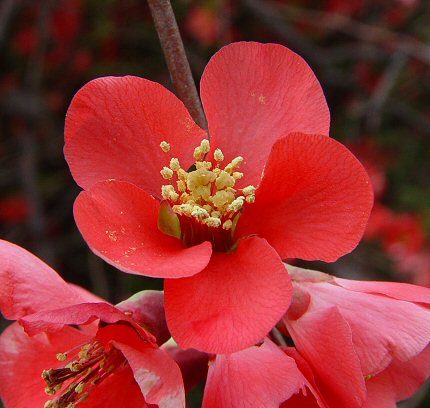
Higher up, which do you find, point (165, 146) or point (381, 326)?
point (165, 146)

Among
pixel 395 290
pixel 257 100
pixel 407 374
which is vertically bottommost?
pixel 407 374

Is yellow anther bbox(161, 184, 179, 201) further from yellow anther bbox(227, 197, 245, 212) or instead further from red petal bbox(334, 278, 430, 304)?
red petal bbox(334, 278, 430, 304)

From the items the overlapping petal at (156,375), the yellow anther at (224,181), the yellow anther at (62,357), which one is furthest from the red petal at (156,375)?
the yellow anther at (224,181)

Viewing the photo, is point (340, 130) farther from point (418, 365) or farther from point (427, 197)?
point (418, 365)

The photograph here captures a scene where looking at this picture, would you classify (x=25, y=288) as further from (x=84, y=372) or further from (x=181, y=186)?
(x=181, y=186)

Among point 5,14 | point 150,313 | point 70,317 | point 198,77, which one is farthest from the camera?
point 198,77

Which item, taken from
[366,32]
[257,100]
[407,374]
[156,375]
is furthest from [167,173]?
[366,32]

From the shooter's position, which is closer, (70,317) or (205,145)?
(70,317)
